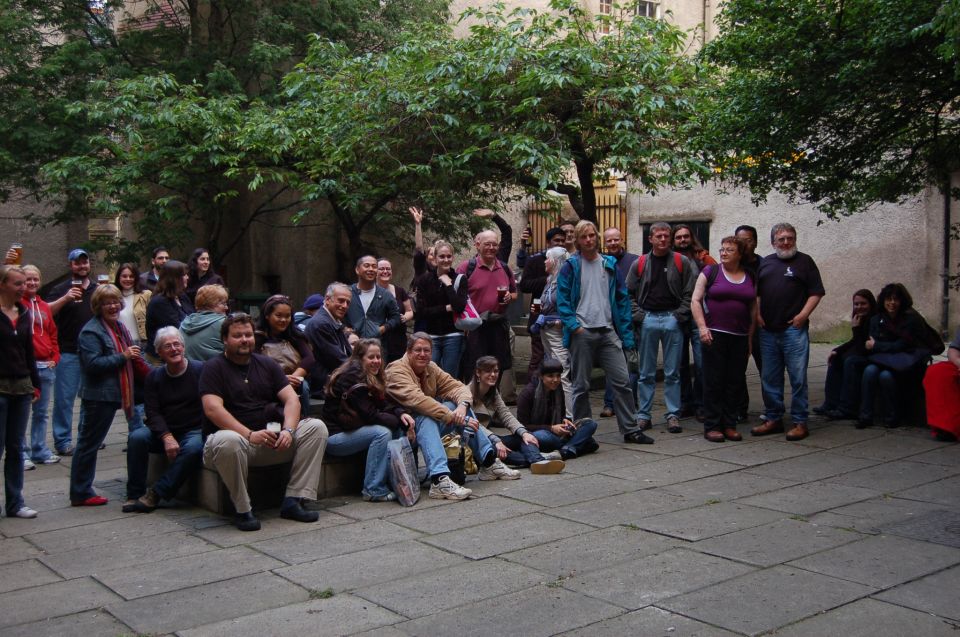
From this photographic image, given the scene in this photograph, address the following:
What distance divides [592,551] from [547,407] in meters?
2.60

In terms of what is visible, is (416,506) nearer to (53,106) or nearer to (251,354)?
(251,354)

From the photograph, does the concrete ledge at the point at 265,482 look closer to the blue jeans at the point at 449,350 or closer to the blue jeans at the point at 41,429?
the blue jeans at the point at 41,429

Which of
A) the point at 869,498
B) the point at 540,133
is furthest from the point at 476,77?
the point at 869,498

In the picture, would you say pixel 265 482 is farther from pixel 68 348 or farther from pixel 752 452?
pixel 752 452

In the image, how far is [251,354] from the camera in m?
6.68

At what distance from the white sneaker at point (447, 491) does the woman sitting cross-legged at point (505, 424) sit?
0.61 m

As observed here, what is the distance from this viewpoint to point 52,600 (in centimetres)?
504

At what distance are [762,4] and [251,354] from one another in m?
5.43

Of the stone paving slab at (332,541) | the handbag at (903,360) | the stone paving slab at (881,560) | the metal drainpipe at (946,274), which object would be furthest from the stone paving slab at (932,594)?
the metal drainpipe at (946,274)

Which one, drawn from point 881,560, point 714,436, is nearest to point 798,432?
point 714,436

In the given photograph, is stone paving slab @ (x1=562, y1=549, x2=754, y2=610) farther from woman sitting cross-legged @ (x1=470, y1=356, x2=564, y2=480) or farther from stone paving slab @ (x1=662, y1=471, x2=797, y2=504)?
woman sitting cross-legged @ (x1=470, y1=356, x2=564, y2=480)

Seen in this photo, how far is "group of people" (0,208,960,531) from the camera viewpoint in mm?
6703

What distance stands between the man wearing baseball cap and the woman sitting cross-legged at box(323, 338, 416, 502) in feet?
10.4

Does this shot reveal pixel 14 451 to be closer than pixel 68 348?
Yes
